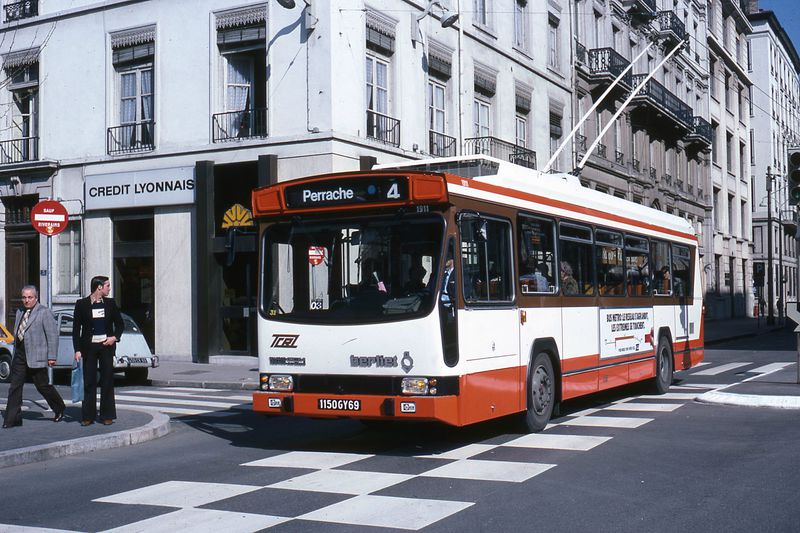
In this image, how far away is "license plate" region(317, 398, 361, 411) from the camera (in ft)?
29.9

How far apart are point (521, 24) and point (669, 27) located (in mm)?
15690

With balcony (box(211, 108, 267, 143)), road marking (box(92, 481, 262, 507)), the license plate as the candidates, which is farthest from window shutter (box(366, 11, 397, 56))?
road marking (box(92, 481, 262, 507))

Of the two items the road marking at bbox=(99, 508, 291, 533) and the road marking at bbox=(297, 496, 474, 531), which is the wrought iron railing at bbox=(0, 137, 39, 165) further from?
the road marking at bbox=(297, 496, 474, 531)

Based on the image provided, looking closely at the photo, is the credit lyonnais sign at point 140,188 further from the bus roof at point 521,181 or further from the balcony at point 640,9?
the balcony at point 640,9

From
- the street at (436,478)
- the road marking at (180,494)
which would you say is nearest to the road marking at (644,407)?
the street at (436,478)

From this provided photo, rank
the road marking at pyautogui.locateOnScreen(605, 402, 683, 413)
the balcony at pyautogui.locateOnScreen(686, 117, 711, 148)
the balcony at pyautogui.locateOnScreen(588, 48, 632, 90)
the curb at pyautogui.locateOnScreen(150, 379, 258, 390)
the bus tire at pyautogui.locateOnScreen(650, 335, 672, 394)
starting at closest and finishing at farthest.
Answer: the road marking at pyautogui.locateOnScreen(605, 402, 683, 413)
the bus tire at pyautogui.locateOnScreen(650, 335, 672, 394)
the curb at pyautogui.locateOnScreen(150, 379, 258, 390)
the balcony at pyautogui.locateOnScreen(588, 48, 632, 90)
the balcony at pyautogui.locateOnScreen(686, 117, 711, 148)

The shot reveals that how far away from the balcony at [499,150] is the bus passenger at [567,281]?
1660 centimetres

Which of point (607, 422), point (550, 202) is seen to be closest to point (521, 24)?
point (550, 202)

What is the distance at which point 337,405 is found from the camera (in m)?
9.23

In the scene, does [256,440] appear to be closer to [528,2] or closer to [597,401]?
[597,401]

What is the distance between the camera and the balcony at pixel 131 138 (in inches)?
995

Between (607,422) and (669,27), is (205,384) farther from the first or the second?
(669,27)

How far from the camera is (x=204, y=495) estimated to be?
24.9 ft

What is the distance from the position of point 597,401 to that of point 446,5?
16230mm
